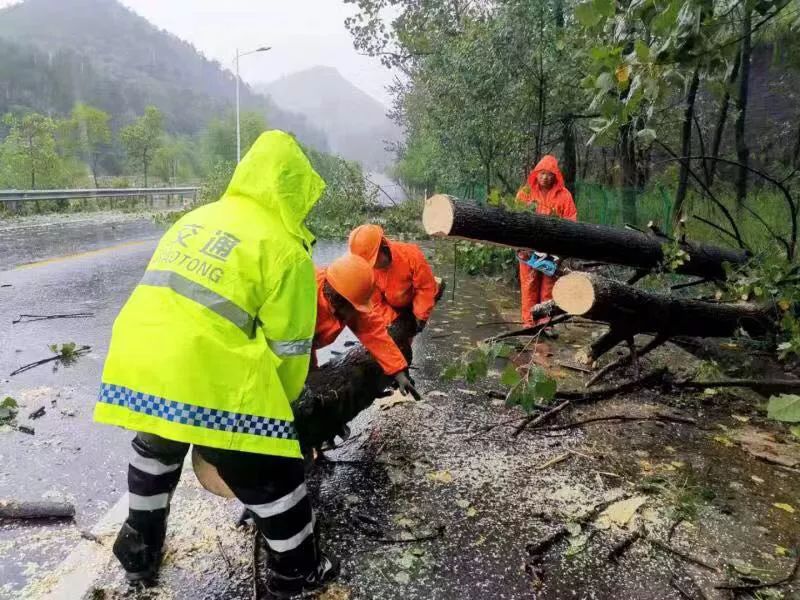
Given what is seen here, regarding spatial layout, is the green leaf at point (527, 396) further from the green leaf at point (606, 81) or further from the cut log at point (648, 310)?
the green leaf at point (606, 81)

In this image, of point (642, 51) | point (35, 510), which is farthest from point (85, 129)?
point (642, 51)

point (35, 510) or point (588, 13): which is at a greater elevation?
point (588, 13)

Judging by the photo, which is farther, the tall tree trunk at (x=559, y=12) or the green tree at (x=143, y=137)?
the green tree at (x=143, y=137)

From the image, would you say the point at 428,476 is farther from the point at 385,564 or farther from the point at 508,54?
the point at 508,54

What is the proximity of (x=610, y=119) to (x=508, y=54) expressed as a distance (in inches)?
290

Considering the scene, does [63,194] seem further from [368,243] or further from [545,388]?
[545,388]

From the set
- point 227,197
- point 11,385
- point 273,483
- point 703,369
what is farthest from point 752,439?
point 11,385

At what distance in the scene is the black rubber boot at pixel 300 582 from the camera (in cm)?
228

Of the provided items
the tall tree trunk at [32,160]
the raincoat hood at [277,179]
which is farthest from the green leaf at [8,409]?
the tall tree trunk at [32,160]

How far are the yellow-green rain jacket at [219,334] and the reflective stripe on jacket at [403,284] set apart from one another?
205 cm

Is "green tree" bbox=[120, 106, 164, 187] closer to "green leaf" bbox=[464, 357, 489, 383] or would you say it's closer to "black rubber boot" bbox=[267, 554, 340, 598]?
"green leaf" bbox=[464, 357, 489, 383]

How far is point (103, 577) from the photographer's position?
232cm

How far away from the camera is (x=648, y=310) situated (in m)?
3.85

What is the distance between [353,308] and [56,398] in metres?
2.65
